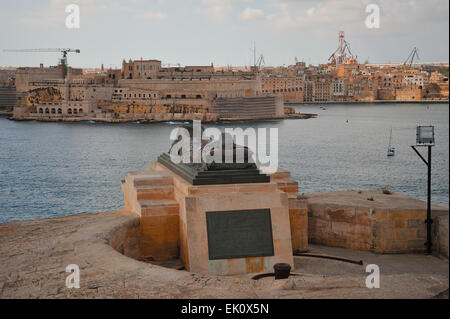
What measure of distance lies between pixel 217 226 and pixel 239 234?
1.30 ft

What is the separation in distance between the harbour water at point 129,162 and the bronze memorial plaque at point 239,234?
15.1 meters

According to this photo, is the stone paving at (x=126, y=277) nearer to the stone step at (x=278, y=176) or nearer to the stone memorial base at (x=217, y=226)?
the stone memorial base at (x=217, y=226)

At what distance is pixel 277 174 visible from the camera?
12672 mm

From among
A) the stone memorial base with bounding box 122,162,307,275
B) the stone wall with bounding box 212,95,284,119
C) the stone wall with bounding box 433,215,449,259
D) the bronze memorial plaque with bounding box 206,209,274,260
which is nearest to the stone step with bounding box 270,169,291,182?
the stone memorial base with bounding box 122,162,307,275

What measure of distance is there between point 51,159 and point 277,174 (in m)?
34.9

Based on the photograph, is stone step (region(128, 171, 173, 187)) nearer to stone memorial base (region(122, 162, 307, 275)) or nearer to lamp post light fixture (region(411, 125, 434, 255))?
stone memorial base (region(122, 162, 307, 275))

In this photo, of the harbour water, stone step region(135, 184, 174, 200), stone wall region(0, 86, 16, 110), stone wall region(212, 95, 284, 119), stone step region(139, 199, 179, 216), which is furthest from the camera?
stone wall region(0, 86, 16, 110)

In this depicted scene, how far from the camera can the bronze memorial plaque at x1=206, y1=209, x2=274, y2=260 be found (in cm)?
1041

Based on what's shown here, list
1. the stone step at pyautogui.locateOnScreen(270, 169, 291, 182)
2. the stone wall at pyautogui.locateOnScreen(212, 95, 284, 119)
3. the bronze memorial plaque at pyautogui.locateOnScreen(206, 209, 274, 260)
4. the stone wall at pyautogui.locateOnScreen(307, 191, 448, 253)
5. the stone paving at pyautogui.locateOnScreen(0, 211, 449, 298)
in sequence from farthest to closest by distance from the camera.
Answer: the stone wall at pyautogui.locateOnScreen(212, 95, 284, 119), the stone step at pyautogui.locateOnScreen(270, 169, 291, 182), the stone wall at pyautogui.locateOnScreen(307, 191, 448, 253), the bronze memorial plaque at pyautogui.locateOnScreen(206, 209, 274, 260), the stone paving at pyautogui.locateOnScreen(0, 211, 449, 298)

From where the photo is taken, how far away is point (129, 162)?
4184 centimetres

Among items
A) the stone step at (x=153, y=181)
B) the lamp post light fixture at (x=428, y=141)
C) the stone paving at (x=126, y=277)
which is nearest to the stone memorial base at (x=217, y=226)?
the stone step at (x=153, y=181)

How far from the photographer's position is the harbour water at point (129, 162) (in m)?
Answer: 28.4

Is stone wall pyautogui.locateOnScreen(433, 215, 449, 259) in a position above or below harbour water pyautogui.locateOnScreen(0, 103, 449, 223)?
above
